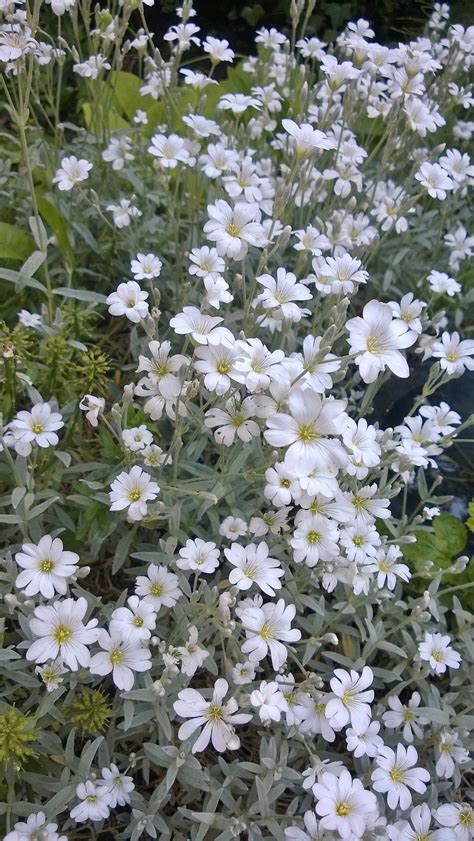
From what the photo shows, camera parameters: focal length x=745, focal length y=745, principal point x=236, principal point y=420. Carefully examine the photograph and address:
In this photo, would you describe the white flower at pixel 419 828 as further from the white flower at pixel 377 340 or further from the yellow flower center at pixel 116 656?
the white flower at pixel 377 340

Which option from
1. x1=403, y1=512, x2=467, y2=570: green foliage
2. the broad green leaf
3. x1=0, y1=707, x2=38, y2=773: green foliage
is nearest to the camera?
x1=0, y1=707, x2=38, y2=773: green foliage

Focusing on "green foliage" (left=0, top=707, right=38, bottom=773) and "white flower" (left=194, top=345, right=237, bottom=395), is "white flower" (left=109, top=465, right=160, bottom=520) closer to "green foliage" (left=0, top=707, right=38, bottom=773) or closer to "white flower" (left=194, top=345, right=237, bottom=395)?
"white flower" (left=194, top=345, right=237, bottom=395)

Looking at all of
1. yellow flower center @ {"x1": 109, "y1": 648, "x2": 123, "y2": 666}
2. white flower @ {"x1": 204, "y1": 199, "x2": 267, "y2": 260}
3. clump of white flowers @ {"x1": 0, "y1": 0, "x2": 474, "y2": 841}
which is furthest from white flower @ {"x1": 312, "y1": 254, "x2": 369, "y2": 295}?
yellow flower center @ {"x1": 109, "y1": 648, "x2": 123, "y2": 666}

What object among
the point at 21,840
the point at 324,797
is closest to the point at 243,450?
the point at 324,797

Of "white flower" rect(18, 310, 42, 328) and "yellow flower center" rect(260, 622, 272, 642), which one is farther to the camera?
"white flower" rect(18, 310, 42, 328)

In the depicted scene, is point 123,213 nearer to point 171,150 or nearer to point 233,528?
point 171,150

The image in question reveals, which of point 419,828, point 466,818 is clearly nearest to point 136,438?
point 419,828

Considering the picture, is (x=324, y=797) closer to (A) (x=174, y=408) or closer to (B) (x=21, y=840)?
(B) (x=21, y=840)
